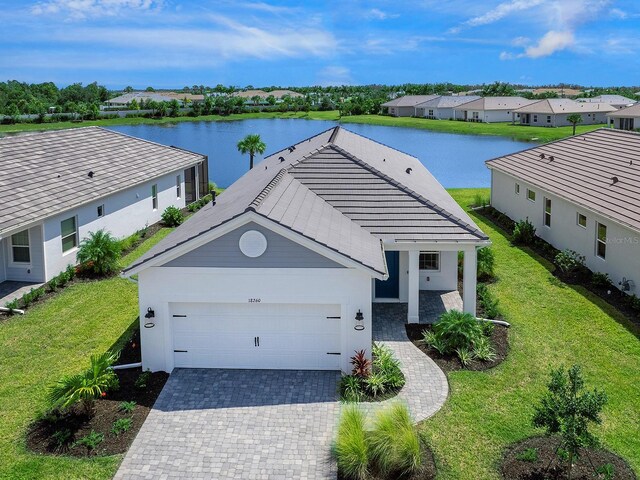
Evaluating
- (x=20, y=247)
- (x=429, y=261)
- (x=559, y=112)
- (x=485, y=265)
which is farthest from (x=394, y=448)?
(x=559, y=112)

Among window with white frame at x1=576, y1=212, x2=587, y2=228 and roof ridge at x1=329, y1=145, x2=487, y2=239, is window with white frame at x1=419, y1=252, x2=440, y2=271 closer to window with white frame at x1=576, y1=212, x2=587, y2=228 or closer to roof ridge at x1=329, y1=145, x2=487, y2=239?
roof ridge at x1=329, y1=145, x2=487, y2=239

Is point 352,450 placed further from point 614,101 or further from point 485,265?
point 614,101

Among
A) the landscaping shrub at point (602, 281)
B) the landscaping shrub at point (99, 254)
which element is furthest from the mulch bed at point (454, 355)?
the landscaping shrub at point (99, 254)

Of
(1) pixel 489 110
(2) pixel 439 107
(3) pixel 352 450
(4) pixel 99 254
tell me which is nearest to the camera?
(3) pixel 352 450

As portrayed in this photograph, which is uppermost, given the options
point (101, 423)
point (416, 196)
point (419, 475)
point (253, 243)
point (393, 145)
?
point (393, 145)

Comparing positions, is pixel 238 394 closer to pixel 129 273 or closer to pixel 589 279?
pixel 129 273

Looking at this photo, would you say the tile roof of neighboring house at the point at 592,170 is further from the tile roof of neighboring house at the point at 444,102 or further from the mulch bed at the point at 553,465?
the tile roof of neighboring house at the point at 444,102
